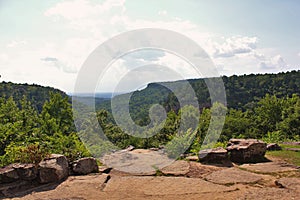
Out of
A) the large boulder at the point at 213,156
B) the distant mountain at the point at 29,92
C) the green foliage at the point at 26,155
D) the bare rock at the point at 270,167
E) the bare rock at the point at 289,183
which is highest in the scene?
the distant mountain at the point at 29,92

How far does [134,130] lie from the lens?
10805mm

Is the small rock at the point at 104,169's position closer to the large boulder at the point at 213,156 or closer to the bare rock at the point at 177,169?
the bare rock at the point at 177,169

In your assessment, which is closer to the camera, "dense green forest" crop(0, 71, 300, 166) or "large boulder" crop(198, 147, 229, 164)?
"large boulder" crop(198, 147, 229, 164)

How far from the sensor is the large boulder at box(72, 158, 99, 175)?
695cm

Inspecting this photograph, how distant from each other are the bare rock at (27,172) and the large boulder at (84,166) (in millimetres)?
935

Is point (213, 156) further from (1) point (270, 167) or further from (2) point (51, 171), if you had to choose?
(2) point (51, 171)

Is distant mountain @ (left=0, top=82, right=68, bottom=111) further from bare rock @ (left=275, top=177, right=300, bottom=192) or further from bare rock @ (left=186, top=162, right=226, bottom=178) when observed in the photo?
bare rock @ (left=275, top=177, right=300, bottom=192)

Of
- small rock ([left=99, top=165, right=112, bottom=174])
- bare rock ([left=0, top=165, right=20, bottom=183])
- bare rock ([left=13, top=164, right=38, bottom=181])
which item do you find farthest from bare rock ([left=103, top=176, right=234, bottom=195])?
bare rock ([left=0, top=165, right=20, bottom=183])

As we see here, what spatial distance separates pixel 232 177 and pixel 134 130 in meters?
5.18

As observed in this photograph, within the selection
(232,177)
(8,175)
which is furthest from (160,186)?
(8,175)

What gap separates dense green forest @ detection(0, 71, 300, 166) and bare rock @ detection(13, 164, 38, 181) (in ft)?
1.44

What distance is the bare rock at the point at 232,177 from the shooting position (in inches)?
237

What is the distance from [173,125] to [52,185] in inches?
271

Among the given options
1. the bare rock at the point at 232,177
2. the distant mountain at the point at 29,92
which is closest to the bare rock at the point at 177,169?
the bare rock at the point at 232,177
